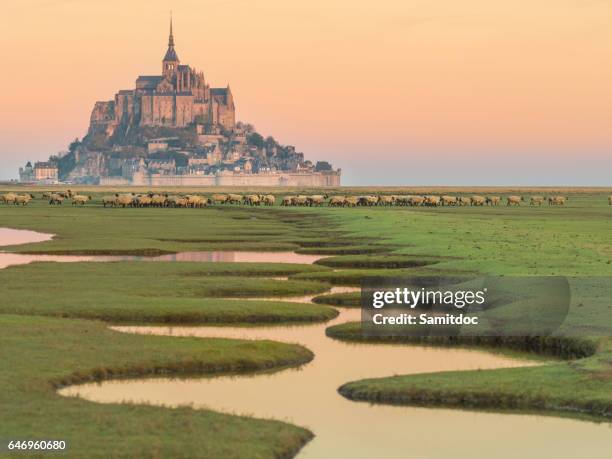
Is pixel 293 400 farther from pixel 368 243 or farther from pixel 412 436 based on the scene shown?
pixel 368 243

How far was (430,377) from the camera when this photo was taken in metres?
17.7

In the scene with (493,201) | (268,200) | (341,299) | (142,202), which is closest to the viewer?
(341,299)

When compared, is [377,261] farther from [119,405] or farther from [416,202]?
[416,202]

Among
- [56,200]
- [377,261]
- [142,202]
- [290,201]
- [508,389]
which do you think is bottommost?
[56,200]

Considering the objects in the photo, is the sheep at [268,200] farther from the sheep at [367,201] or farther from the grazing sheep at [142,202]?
the grazing sheep at [142,202]

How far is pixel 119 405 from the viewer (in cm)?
1536

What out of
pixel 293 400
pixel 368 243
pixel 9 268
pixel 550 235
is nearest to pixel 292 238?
pixel 368 243

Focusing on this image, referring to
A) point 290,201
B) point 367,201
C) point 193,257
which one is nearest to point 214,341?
point 193,257

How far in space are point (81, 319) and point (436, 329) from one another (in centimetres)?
741

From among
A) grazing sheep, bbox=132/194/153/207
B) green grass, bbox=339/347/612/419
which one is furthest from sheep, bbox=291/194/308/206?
green grass, bbox=339/347/612/419

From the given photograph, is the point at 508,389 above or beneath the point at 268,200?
above

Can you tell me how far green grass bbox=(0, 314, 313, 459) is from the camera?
13.4 m

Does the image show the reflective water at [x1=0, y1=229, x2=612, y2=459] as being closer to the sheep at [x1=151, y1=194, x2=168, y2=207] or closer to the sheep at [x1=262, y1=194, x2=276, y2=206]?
the sheep at [x1=151, y1=194, x2=168, y2=207]

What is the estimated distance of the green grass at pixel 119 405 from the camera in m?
13.4
